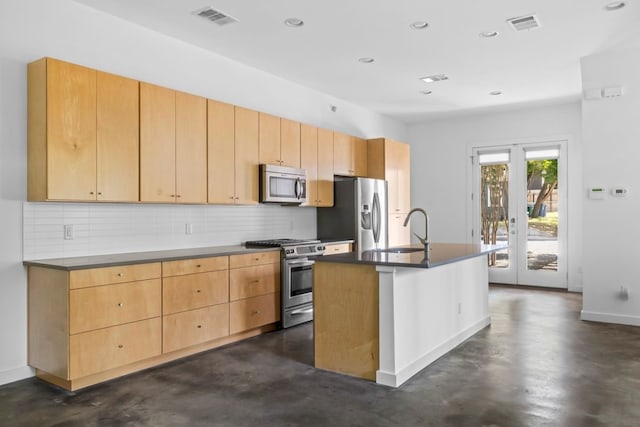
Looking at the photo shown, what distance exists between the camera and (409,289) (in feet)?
11.5

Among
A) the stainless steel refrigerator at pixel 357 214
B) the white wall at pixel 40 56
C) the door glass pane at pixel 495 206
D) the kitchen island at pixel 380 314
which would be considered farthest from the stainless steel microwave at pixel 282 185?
the door glass pane at pixel 495 206

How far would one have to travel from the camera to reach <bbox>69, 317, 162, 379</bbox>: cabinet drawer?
321 centimetres

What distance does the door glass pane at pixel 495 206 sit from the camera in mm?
8133

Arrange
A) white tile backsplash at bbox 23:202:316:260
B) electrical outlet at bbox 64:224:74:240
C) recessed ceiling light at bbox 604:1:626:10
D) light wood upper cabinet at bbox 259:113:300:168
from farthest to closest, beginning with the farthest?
light wood upper cabinet at bbox 259:113:300:168 < recessed ceiling light at bbox 604:1:626:10 < electrical outlet at bbox 64:224:74:240 < white tile backsplash at bbox 23:202:316:260

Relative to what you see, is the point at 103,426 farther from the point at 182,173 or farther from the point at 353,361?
the point at 182,173

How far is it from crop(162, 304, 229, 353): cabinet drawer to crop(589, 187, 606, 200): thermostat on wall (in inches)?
164

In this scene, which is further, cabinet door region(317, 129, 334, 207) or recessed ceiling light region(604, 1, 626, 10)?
cabinet door region(317, 129, 334, 207)

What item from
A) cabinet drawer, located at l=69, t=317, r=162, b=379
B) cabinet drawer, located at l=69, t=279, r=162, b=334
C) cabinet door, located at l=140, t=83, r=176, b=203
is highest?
cabinet door, located at l=140, t=83, r=176, b=203

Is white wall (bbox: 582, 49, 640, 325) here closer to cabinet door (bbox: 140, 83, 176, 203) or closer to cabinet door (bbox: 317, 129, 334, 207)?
cabinet door (bbox: 317, 129, 334, 207)

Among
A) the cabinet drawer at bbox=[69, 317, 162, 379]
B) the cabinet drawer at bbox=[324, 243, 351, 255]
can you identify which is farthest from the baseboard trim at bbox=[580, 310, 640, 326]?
the cabinet drawer at bbox=[69, 317, 162, 379]

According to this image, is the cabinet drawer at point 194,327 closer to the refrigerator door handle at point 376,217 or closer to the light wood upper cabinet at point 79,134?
the light wood upper cabinet at point 79,134

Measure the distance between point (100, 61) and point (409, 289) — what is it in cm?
316

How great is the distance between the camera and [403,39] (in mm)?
4762

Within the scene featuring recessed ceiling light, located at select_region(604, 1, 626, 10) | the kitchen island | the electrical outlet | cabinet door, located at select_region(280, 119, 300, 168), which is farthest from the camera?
cabinet door, located at select_region(280, 119, 300, 168)
